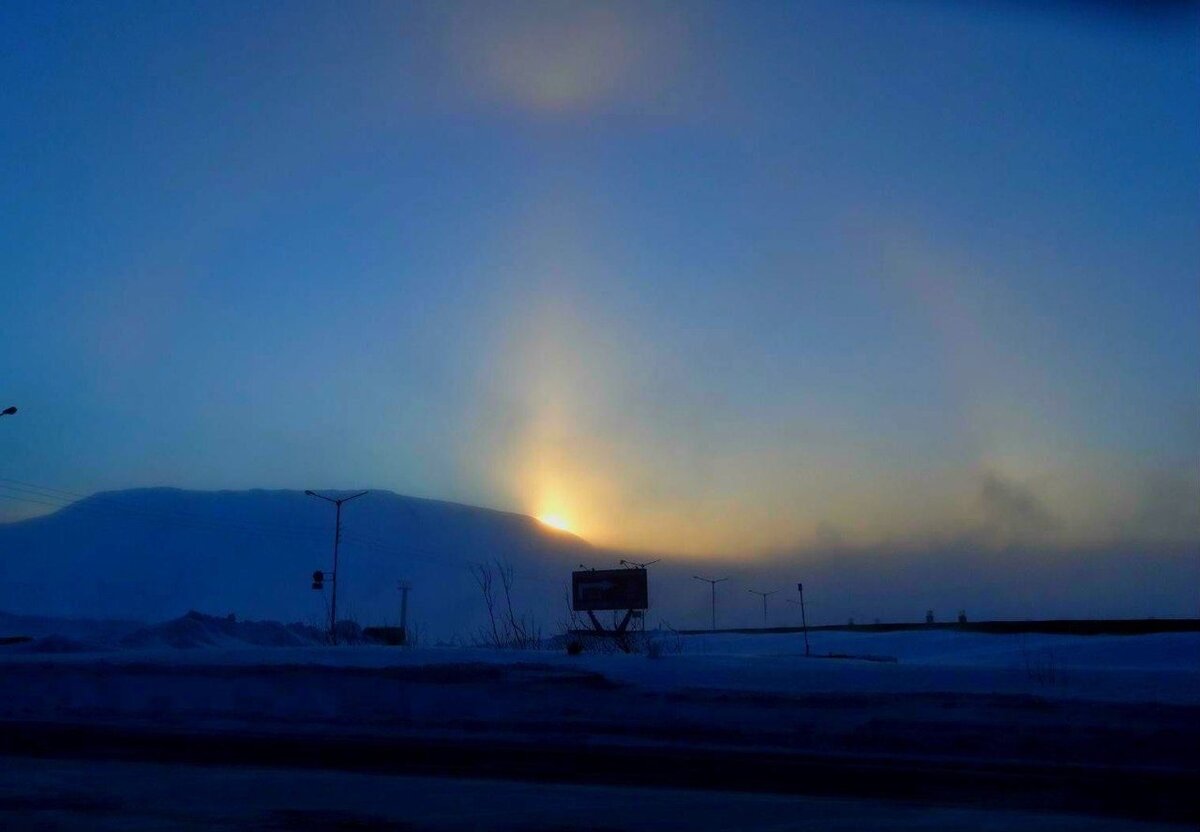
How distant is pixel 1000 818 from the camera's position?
6.02m

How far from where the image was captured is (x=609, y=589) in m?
67.4

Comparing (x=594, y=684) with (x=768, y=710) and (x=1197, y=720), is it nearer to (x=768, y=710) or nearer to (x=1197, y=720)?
(x=768, y=710)

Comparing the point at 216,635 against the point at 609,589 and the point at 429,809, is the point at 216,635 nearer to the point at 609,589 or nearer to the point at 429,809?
the point at 429,809

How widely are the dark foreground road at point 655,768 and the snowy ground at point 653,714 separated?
0.14 feet

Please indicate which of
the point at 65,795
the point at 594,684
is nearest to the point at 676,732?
the point at 594,684

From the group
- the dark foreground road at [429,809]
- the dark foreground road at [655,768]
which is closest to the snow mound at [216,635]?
the dark foreground road at [655,768]

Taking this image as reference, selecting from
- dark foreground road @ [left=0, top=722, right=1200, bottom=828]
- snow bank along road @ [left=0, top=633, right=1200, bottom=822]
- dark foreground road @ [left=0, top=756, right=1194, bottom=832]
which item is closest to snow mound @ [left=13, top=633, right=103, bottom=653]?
snow bank along road @ [left=0, top=633, right=1200, bottom=822]

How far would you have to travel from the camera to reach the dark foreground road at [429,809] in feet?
18.7

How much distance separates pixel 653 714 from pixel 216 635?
28.5 metres

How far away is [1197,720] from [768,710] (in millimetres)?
3939

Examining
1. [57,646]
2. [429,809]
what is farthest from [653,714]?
[57,646]

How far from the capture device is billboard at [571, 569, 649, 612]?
218ft

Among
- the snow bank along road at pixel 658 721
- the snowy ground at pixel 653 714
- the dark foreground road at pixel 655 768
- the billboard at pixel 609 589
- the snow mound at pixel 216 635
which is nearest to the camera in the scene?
the dark foreground road at pixel 655 768

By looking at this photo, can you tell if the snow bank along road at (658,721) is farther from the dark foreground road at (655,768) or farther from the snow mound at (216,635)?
the snow mound at (216,635)
